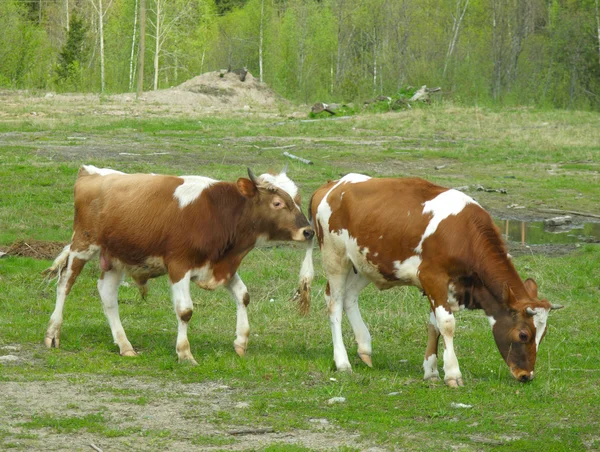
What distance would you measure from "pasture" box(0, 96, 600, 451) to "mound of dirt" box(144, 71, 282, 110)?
2462 cm

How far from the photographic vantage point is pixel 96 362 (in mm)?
9516

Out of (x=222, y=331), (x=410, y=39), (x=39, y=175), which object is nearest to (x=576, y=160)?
(x=39, y=175)

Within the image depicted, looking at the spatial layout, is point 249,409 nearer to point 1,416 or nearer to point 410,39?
point 1,416

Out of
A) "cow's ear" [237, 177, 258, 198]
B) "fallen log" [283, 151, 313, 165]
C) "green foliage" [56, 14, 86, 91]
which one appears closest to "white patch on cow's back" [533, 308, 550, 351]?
"cow's ear" [237, 177, 258, 198]

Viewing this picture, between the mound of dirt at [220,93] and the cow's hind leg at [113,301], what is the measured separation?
3685 centimetres

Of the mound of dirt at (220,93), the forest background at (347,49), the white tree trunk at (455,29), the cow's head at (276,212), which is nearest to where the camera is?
the cow's head at (276,212)

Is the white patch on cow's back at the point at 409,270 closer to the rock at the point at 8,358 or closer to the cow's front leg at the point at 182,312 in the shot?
the cow's front leg at the point at 182,312

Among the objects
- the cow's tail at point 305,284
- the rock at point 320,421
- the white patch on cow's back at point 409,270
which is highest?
the white patch on cow's back at point 409,270

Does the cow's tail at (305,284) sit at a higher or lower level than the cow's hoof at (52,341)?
higher

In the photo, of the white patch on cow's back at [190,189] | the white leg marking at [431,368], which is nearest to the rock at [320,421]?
the white leg marking at [431,368]

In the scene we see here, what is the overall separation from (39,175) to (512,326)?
14.5 m

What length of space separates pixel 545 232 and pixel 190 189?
35.0 ft

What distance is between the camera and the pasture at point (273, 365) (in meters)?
7.26

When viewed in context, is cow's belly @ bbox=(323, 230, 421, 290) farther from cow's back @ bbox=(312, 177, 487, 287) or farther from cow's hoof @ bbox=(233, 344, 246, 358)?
cow's hoof @ bbox=(233, 344, 246, 358)
